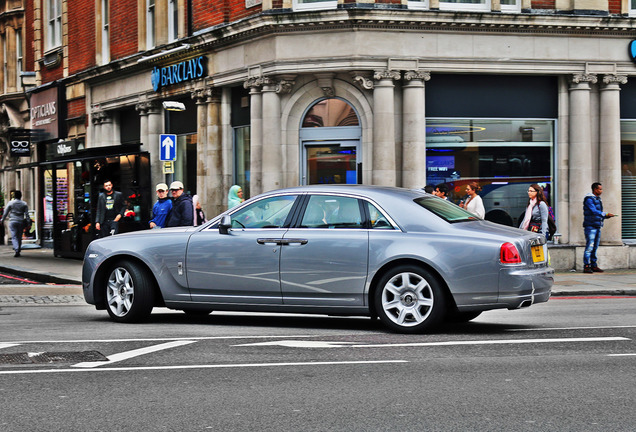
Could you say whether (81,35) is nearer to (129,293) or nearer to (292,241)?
(129,293)

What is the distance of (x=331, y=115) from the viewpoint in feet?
68.8

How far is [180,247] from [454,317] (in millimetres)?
3067

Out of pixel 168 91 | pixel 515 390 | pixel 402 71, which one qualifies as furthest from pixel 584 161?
pixel 515 390

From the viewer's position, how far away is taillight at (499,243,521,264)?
9.48 m

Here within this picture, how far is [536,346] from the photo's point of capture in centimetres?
867

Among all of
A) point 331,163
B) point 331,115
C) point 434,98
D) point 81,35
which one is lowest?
point 331,163

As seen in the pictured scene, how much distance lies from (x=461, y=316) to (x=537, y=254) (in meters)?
1.20

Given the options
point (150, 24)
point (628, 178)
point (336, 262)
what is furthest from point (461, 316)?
point (150, 24)

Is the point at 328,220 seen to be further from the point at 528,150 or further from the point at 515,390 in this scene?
the point at 528,150

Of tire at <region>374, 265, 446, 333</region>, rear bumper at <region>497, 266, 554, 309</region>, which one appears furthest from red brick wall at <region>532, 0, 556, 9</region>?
tire at <region>374, 265, 446, 333</region>

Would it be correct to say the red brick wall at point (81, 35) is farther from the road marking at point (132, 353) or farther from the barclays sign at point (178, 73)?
the road marking at point (132, 353)

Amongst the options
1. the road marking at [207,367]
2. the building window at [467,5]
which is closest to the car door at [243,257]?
the road marking at [207,367]

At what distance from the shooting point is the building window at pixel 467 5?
20703mm

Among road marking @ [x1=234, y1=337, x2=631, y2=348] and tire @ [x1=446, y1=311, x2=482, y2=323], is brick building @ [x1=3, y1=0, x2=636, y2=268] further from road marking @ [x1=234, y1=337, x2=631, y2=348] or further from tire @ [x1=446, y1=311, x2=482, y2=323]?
road marking @ [x1=234, y1=337, x2=631, y2=348]
